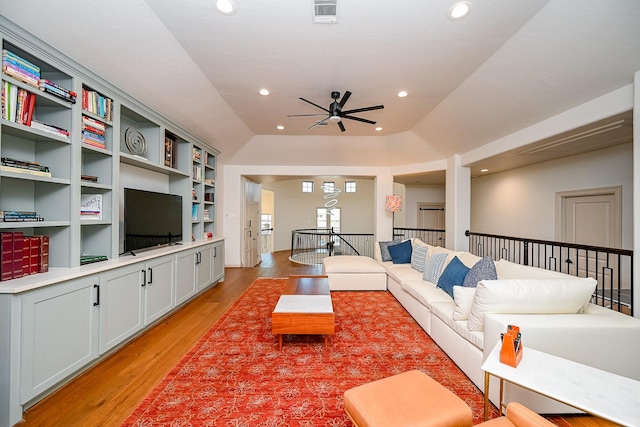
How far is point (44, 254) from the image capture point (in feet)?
7.06

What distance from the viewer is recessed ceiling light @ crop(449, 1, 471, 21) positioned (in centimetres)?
215

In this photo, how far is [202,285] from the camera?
14.1ft

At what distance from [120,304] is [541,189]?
7.73 meters

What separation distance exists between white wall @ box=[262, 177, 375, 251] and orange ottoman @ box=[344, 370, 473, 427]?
9669 mm

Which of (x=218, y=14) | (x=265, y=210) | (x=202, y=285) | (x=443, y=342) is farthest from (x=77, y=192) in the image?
(x=265, y=210)

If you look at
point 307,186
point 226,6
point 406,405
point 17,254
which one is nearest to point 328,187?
point 307,186

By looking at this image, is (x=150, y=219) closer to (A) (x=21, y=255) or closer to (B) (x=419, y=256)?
(A) (x=21, y=255)

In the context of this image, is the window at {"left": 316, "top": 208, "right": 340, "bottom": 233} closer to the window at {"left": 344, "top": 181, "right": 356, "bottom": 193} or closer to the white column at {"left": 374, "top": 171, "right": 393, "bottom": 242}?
the window at {"left": 344, "top": 181, "right": 356, "bottom": 193}

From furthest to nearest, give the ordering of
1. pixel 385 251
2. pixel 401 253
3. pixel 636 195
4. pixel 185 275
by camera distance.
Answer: pixel 385 251 → pixel 401 253 → pixel 185 275 → pixel 636 195

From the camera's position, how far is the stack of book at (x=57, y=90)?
2064 millimetres

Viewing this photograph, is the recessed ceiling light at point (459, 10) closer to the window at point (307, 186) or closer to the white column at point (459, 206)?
the white column at point (459, 206)

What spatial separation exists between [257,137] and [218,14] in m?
3.69

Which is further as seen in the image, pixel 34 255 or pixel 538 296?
pixel 34 255

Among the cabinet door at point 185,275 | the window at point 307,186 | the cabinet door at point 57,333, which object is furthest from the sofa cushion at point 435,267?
the window at point 307,186
